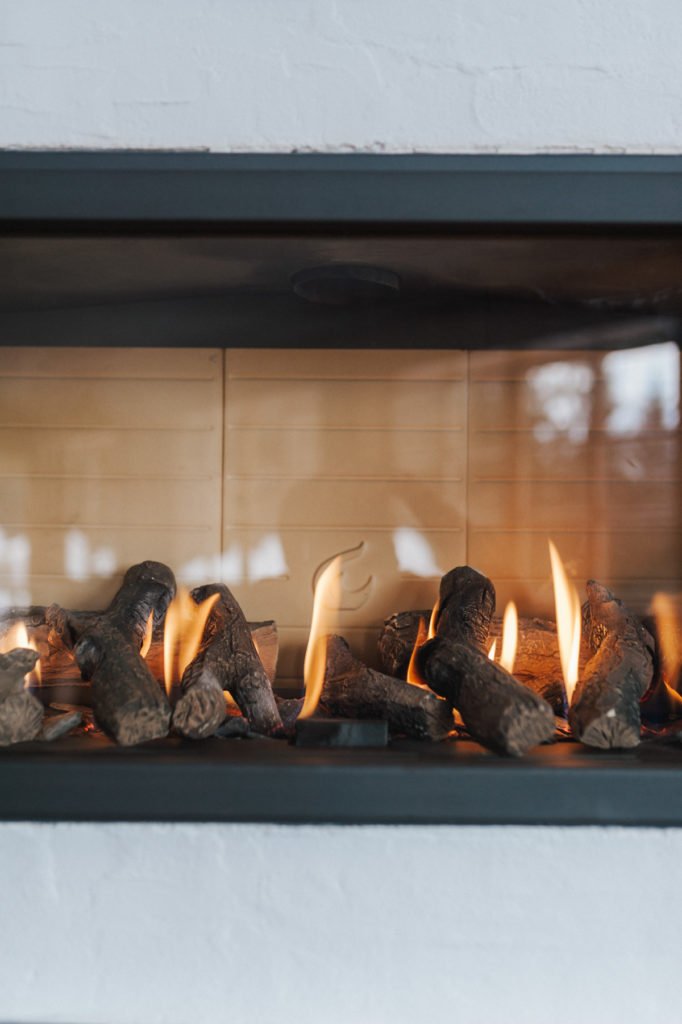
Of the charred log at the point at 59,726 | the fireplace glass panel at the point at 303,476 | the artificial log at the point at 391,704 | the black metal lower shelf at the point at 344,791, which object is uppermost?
the fireplace glass panel at the point at 303,476

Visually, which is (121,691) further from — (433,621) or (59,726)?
(433,621)

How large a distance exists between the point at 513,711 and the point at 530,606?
47cm

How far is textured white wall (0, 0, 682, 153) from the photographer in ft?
3.30

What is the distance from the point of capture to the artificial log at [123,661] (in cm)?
98

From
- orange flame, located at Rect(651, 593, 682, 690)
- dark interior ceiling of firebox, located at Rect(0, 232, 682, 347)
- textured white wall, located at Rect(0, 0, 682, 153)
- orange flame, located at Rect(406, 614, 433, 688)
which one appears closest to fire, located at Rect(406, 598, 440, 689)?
orange flame, located at Rect(406, 614, 433, 688)

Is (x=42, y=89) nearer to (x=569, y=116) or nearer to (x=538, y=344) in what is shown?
(x=569, y=116)

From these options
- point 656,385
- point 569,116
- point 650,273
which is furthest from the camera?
point 656,385

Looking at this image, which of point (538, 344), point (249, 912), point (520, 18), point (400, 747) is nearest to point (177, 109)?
point (520, 18)

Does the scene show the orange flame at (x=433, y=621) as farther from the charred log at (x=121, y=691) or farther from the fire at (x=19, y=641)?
the fire at (x=19, y=641)

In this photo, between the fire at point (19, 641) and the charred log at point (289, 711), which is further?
the fire at point (19, 641)

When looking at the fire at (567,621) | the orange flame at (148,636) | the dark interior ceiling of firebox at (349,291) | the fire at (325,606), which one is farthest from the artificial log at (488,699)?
the dark interior ceiling of firebox at (349,291)

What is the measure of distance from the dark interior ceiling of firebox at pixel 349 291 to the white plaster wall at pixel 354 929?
71cm

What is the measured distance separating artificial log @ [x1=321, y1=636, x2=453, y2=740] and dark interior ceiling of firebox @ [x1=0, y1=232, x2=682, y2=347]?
55 cm

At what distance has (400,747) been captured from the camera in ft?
3.17
